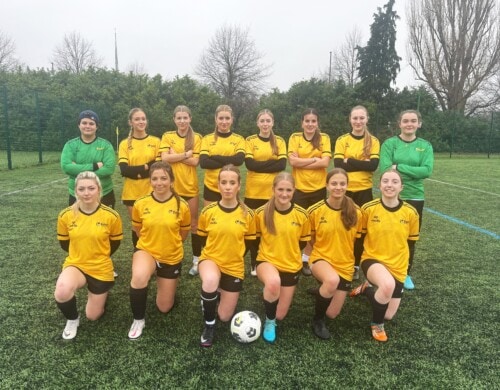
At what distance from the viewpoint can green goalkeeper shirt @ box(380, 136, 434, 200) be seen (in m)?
4.09

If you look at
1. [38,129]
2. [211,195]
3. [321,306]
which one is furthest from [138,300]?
[38,129]

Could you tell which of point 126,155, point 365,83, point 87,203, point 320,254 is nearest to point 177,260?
point 87,203

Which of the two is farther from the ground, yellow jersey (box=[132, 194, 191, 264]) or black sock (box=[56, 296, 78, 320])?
yellow jersey (box=[132, 194, 191, 264])

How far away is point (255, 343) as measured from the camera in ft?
10.2

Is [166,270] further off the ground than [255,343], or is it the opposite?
[166,270]

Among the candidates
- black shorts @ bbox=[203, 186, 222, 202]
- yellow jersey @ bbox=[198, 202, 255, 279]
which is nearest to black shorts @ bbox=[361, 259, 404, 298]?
yellow jersey @ bbox=[198, 202, 255, 279]

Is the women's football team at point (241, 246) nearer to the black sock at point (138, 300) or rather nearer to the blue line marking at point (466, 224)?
the black sock at point (138, 300)

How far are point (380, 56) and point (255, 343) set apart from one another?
1153 inches

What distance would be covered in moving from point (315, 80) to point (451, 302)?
81.7 ft

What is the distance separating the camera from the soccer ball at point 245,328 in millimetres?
3094

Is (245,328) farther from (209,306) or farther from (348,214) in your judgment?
(348,214)

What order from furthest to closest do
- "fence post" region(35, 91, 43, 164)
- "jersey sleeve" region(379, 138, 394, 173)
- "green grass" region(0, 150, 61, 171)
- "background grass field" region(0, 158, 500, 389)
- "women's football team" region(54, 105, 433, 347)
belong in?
"fence post" region(35, 91, 43, 164)
"green grass" region(0, 150, 61, 171)
"jersey sleeve" region(379, 138, 394, 173)
"women's football team" region(54, 105, 433, 347)
"background grass field" region(0, 158, 500, 389)

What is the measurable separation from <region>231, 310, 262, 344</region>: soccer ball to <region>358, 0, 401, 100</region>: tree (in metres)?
27.3

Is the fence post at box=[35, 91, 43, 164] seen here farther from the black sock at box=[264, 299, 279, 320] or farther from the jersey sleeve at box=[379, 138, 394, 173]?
the black sock at box=[264, 299, 279, 320]
